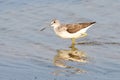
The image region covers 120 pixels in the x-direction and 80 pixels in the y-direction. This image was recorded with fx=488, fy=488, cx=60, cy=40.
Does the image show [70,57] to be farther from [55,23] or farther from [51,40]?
[55,23]

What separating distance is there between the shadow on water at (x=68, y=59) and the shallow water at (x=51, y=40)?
2 cm

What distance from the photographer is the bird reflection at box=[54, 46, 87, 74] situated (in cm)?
1112

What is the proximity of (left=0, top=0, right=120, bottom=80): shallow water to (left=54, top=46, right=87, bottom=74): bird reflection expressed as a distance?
0.10 metres

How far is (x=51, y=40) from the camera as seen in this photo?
13734 millimetres

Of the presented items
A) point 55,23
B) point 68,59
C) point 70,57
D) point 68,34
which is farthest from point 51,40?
point 68,59

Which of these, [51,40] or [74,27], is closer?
[51,40]

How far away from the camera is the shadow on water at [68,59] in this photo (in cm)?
1057

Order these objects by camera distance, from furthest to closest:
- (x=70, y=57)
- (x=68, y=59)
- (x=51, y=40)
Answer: (x=51, y=40) < (x=70, y=57) < (x=68, y=59)

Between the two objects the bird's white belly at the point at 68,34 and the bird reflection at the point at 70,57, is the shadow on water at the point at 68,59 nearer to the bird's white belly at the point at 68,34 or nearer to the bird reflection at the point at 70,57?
the bird reflection at the point at 70,57

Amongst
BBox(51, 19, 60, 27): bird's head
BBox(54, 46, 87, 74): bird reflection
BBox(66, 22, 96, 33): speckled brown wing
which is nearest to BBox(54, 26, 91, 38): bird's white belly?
BBox(66, 22, 96, 33): speckled brown wing

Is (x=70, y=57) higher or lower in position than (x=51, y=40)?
higher

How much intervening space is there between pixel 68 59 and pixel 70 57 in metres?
0.30

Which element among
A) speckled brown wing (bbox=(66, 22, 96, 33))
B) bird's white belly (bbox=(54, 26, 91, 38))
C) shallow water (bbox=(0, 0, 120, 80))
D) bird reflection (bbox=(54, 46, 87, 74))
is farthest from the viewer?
speckled brown wing (bbox=(66, 22, 96, 33))

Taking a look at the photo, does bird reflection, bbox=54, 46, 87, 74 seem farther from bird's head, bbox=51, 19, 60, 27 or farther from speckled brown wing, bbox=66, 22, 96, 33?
bird's head, bbox=51, 19, 60, 27
